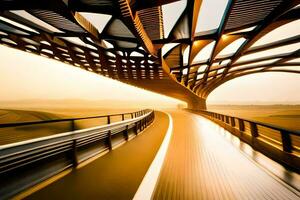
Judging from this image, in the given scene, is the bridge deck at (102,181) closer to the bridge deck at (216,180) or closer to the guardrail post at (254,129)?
the bridge deck at (216,180)

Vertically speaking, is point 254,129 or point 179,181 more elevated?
point 254,129

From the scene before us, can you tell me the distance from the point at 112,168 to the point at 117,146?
10.3ft

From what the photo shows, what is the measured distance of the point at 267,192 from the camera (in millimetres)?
3566

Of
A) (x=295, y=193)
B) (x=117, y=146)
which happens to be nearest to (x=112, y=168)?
(x=117, y=146)

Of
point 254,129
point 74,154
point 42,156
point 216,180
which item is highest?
point 254,129

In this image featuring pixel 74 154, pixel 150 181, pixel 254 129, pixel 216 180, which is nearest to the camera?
pixel 150 181

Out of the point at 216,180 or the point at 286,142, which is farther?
the point at 286,142

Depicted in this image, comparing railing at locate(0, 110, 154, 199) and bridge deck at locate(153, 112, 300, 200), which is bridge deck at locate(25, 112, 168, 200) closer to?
railing at locate(0, 110, 154, 199)

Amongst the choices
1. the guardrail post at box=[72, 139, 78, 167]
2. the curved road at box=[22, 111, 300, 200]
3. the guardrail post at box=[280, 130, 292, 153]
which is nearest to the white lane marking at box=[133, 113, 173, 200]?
the curved road at box=[22, 111, 300, 200]

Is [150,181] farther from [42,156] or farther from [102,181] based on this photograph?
[42,156]

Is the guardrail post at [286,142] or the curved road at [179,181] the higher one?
the guardrail post at [286,142]

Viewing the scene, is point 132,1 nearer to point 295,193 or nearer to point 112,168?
point 112,168

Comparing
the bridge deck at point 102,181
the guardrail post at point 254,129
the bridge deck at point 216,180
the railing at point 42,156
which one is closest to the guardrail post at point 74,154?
the railing at point 42,156

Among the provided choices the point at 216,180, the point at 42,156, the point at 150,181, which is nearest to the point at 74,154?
the point at 42,156
